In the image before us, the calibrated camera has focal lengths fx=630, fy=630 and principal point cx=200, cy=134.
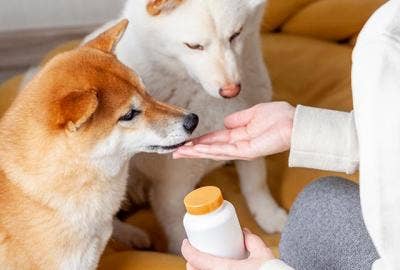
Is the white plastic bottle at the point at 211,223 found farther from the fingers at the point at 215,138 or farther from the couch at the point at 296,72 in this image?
the couch at the point at 296,72

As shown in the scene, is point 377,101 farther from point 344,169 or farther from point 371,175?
point 344,169

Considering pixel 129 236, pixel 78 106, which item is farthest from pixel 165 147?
pixel 129 236

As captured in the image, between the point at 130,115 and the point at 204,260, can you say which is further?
the point at 130,115

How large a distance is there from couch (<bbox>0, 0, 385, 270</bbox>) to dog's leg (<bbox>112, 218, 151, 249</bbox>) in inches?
0.6

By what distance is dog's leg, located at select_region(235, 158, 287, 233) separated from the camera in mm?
1431

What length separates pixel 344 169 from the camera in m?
0.94

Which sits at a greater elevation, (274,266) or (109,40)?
(109,40)

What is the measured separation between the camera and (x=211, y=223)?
2.58ft

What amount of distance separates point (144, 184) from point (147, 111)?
0.47 metres

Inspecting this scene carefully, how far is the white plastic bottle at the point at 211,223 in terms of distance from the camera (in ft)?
2.57

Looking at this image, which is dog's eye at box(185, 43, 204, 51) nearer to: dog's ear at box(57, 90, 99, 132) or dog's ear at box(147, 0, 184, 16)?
dog's ear at box(147, 0, 184, 16)

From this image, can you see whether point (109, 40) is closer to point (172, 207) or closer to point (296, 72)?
point (172, 207)

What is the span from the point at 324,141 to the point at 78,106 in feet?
1.20

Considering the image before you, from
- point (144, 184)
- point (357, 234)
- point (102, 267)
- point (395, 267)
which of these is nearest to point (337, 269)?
point (357, 234)
